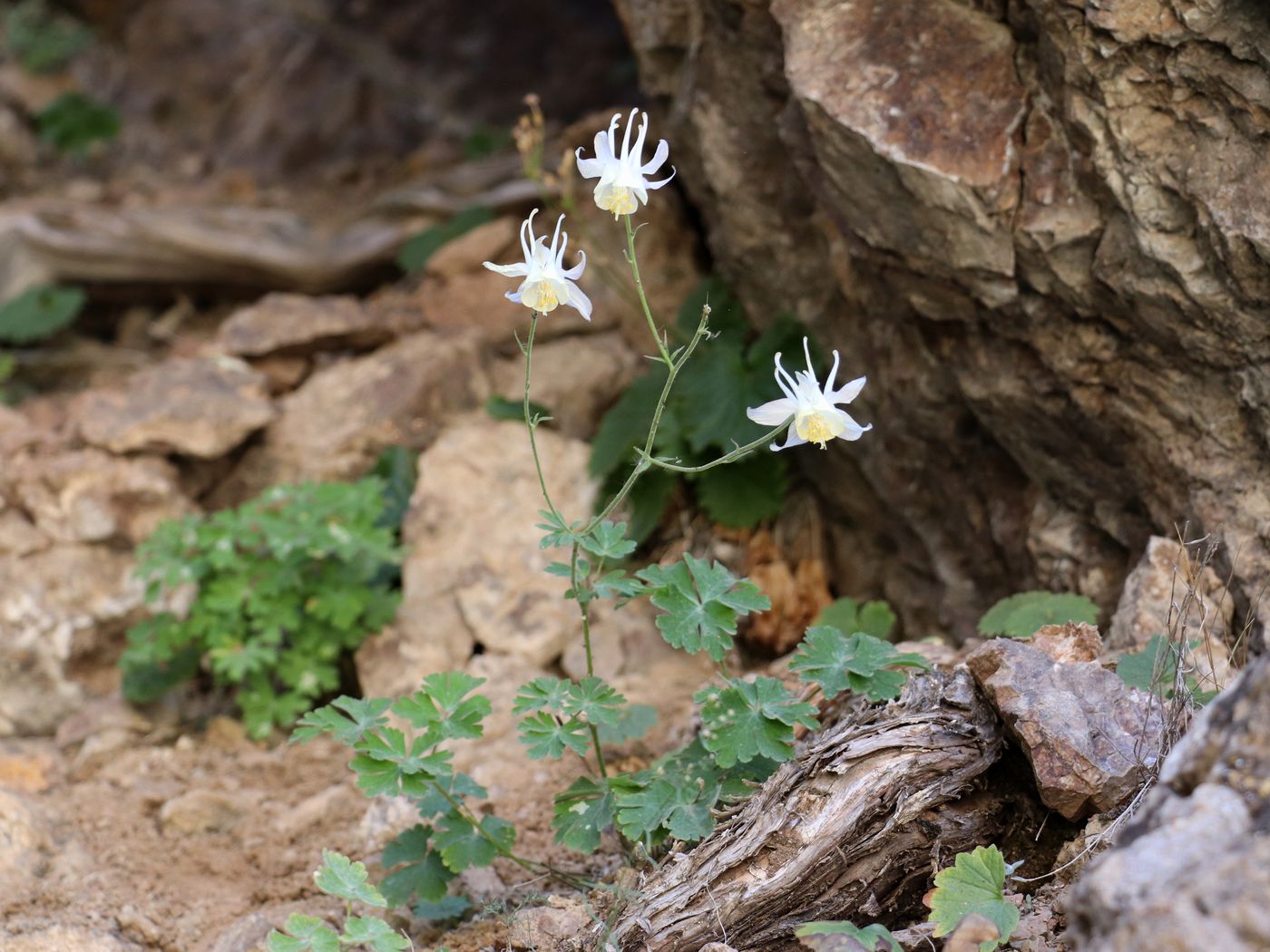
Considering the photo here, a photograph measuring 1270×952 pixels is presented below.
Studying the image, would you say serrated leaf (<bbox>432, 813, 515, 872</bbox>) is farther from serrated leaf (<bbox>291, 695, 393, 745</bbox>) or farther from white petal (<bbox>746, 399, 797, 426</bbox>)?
white petal (<bbox>746, 399, 797, 426</bbox>)

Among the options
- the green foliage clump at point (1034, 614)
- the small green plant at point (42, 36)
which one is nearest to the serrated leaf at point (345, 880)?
the green foliage clump at point (1034, 614)

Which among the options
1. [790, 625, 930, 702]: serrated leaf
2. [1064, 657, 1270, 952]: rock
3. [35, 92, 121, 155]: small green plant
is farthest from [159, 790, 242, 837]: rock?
[35, 92, 121, 155]: small green plant

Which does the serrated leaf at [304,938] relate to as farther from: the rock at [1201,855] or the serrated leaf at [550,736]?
the rock at [1201,855]

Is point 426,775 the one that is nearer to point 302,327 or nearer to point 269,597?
point 269,597

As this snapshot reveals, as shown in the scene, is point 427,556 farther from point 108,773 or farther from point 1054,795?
point 1054,795

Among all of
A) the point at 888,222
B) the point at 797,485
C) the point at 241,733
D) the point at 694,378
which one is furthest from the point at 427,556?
the point at 888,222

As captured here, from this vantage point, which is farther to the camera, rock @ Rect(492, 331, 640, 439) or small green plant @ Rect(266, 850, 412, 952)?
rock @ Rect(492, 331, 640, 439)

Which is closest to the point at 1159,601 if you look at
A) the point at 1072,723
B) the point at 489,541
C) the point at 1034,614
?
the point at 1034,614

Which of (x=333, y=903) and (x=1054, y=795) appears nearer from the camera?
(x=1054, y=795)
